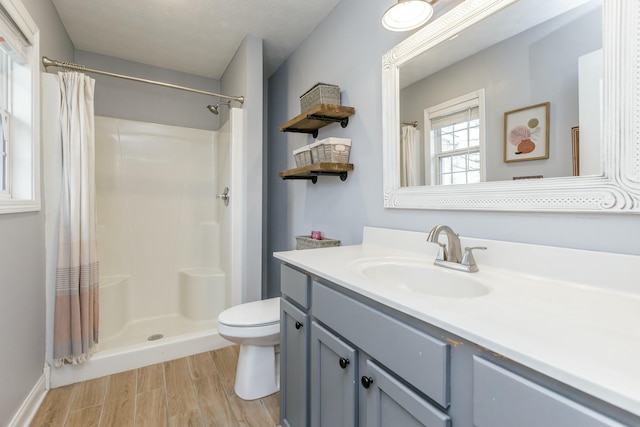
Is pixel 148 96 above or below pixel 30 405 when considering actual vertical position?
above

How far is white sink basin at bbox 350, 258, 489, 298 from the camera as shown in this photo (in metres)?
0.98

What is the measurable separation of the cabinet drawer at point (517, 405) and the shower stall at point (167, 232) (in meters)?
2.01

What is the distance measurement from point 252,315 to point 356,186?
949mm

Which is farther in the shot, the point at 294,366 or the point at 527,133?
the point at 294,366

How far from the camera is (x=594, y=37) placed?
0.80 m

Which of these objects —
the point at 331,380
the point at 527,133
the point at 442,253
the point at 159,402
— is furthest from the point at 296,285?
the point at 159,402

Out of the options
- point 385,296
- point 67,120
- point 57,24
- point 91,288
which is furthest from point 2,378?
point 57,24

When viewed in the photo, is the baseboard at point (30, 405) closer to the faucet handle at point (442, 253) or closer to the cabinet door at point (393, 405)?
the cabinet door at point (393, 405)

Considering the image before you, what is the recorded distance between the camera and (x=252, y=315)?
1.66 metres

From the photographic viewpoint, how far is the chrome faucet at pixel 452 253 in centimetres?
101

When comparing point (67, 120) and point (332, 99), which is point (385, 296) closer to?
point (332, 99)

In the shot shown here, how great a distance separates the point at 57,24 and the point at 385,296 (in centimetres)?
279

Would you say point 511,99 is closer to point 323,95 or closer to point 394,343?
point 394,343

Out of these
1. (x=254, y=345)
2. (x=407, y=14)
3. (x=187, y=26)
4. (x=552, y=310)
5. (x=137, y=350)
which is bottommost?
(x=137, y=350)
